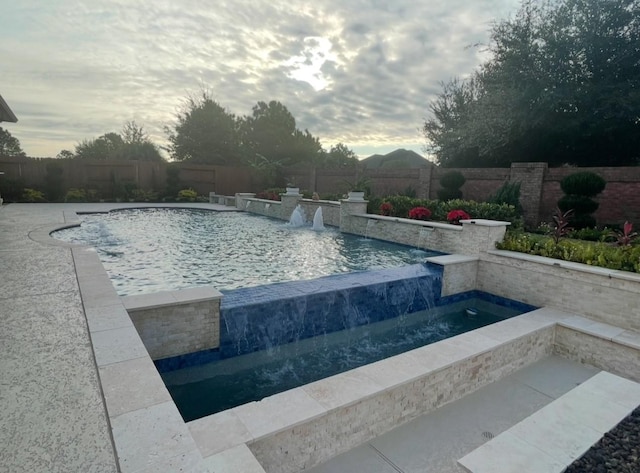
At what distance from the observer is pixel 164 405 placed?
2.35m

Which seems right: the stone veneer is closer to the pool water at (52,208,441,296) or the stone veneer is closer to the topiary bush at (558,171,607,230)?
the pool water at (52,208,441,296)

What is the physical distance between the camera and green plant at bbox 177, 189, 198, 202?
22578mm

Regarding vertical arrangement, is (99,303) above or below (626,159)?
below

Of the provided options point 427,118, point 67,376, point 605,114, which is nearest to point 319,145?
point 427,118

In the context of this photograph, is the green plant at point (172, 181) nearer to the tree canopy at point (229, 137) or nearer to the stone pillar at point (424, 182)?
the tree canopy at point (229, 137)

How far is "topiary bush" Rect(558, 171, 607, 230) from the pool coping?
885 centimetres

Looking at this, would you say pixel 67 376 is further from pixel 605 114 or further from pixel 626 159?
pixel 626 159

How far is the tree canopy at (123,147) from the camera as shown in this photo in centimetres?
3456

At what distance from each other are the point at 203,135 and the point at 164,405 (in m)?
32.2

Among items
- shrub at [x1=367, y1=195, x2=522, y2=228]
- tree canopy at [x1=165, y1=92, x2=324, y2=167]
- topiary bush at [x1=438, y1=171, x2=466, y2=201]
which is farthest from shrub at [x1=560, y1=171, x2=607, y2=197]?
tree canopy at [x1=165, y1=92, x2=324, y2=167]

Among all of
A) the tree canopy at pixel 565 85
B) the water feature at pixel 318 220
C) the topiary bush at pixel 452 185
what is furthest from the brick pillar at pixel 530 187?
the water feature at pixel 318 220

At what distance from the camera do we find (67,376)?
2639mm

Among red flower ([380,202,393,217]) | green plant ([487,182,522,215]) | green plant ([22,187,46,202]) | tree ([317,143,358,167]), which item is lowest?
green plant ([22,187,46,202])

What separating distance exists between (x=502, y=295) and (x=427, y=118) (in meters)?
22.0
